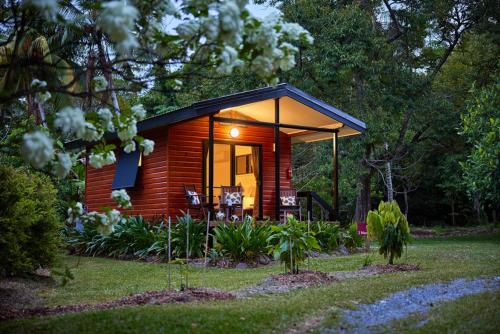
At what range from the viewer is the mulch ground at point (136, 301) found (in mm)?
5781

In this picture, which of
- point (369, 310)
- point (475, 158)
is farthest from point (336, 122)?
point (369, 310)

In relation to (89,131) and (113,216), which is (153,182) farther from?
(89,131)

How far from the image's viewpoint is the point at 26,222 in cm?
774

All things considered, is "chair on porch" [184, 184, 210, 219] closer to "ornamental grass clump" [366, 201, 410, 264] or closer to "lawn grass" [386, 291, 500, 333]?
"ornamental grass clump" [366, 201, 410, 264]

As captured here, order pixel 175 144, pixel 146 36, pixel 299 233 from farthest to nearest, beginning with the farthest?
A: 1. pixel 175 144
2. pixel 299 233
3. pixel 146 36

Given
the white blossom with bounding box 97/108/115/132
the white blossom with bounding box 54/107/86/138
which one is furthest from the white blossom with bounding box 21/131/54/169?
the white blossom with bounding box 97/108/115/132

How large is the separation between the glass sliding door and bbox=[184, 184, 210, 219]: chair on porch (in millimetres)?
800

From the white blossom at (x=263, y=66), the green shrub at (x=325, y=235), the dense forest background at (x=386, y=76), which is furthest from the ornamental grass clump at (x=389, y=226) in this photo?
the dense forest background at (x=386, y=76)

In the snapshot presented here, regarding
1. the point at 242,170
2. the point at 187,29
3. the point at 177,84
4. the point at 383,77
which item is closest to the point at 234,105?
the point at 242,170

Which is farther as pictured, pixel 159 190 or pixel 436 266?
pixel 159 190

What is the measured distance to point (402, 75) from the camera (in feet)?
64.0

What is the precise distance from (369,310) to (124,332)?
251cm

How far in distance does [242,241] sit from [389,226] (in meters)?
3.07

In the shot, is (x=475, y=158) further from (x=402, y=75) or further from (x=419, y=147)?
(x=419, y=147)
